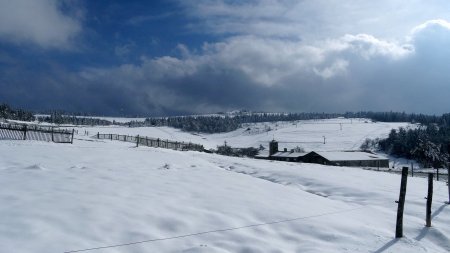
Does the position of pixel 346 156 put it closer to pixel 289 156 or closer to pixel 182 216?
pixel 289 156

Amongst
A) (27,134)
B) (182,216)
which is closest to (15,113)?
(27,134)

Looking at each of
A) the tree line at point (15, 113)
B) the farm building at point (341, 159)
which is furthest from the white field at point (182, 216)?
the tree line at point (15, 113)

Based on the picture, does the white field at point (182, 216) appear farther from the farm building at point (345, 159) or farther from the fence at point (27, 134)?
the farm building at point (345, 159)

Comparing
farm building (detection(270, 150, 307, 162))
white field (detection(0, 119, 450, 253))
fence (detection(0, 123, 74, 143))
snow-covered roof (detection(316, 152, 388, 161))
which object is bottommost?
farm building (detection(270, 150, 307, 162))

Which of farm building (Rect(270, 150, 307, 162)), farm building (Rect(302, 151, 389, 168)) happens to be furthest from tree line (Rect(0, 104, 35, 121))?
farm building (Rect(302, 151, 389, 168))

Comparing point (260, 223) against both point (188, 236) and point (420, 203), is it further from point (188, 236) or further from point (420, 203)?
point (420, 203)

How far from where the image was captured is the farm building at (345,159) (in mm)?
90125

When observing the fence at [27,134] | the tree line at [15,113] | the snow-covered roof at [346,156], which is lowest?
the snow-covered roof at [346,156]

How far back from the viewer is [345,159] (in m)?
91.6

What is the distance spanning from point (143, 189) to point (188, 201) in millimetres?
2128

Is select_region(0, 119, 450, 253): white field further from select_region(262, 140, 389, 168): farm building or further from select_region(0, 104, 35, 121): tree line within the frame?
select_region(0, 104, 35, 121): tree line

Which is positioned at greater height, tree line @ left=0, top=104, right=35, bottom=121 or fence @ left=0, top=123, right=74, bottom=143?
tree line @ left=0, top=104, right=35, bottom=121

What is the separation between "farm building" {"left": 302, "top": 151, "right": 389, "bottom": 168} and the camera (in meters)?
90.1

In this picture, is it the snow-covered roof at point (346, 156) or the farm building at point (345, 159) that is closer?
the farm building at point (345, 159)
